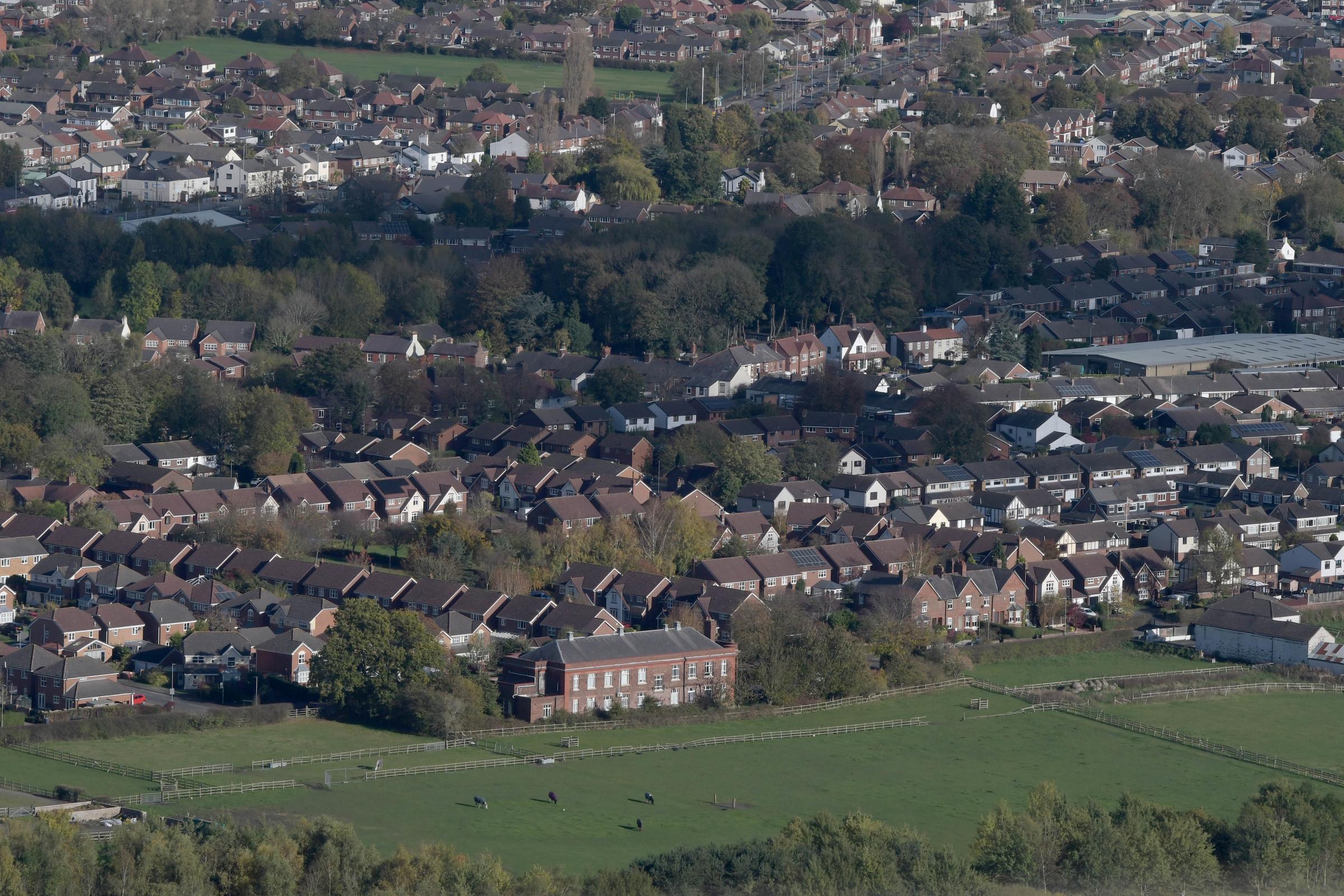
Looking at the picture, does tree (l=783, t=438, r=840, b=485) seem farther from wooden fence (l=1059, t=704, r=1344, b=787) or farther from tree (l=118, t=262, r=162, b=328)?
tree (l=118, t=262, r=162, b=328)

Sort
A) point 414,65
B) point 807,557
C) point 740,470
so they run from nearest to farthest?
point 807,557 → point 740,470 → point 414,65

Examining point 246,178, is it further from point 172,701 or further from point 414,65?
point 172,701

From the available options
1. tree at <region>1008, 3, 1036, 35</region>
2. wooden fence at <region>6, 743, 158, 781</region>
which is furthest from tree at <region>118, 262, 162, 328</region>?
tree at <region>1008, 3, 1036, 35</region>

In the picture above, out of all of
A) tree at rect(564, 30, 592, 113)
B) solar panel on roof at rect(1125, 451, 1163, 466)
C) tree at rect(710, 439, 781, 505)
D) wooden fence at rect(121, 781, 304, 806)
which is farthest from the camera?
tree at rect(564, 30, 592, 113)

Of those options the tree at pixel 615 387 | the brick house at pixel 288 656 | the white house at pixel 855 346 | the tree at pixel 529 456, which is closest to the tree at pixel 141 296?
the tree at pixel 615 387

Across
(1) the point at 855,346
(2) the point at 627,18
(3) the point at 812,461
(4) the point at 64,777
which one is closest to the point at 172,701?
(4) the point at 64,777
